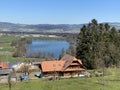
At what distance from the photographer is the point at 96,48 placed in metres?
53.2

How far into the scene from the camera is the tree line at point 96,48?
51.9 meters

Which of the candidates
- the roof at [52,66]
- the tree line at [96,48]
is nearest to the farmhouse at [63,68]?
the roof at [52,66]

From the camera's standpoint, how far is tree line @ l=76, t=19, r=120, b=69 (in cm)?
5187

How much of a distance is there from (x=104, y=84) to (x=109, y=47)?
23215mm

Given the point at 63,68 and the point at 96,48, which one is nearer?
the point at 63,68

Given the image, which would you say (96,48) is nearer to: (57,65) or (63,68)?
(63,68)

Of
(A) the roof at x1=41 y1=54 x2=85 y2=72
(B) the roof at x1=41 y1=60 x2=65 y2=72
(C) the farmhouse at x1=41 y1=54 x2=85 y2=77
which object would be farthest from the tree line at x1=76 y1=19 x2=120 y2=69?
(B) the roof at x1=41 y1=60 x2=65 y2=72

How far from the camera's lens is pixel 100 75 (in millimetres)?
41031

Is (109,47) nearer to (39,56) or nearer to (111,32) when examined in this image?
(111,32)

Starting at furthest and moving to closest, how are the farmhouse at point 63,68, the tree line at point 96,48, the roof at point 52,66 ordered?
1. the tree line at point 96,48
2. the roof at point 52,66
3. the farmhouse at point 63,68

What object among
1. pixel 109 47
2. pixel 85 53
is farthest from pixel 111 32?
pixel 85 53

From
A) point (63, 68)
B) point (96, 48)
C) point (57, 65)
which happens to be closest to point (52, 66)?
point (57, 65)

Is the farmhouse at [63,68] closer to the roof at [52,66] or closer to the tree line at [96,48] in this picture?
the roof at [52,66]

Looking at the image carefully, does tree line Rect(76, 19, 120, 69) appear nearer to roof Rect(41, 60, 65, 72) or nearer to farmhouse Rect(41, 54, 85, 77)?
farmhouse Rect(41, 54, 85, 77)
